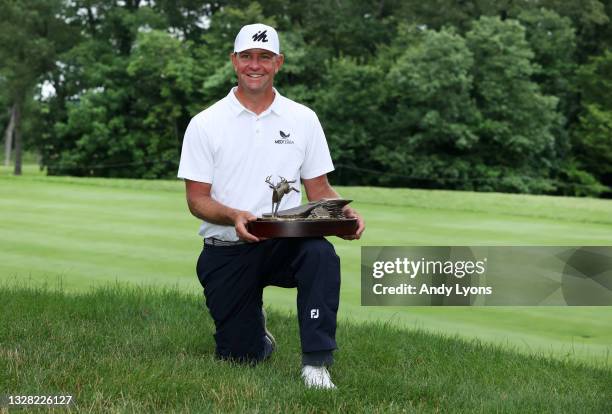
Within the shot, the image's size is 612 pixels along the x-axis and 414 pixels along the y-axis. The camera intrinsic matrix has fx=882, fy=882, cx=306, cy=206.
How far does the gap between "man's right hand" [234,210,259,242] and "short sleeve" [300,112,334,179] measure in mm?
651

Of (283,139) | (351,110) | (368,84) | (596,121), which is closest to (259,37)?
(283,139)

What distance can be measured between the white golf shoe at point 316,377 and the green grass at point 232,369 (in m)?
0.06

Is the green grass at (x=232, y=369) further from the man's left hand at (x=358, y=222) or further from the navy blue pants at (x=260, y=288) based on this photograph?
the man's left hand at (x=358, y=222)

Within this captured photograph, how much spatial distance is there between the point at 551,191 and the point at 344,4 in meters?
14.0

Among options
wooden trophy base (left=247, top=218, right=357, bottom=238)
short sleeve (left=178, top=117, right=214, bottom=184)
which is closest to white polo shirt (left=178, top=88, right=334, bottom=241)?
short sleeve (left=178, top=117, right=214, bottom=184)

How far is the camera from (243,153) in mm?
4441

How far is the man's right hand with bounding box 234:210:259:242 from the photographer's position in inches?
156

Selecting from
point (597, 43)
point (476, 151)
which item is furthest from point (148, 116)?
point (597, 43)

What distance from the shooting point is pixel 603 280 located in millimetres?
8930

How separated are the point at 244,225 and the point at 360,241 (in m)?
7.51

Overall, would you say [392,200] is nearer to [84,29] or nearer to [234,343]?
[234,343]

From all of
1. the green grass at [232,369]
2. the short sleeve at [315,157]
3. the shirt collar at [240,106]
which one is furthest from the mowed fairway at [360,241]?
the shirt collar at [240,106]

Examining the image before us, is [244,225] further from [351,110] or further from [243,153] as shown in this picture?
[351,110]

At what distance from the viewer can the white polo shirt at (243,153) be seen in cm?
443
